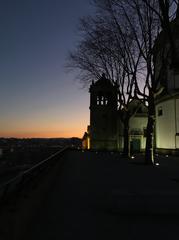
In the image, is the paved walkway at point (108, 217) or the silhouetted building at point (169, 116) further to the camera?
the silhouetted building at point (169, 116)

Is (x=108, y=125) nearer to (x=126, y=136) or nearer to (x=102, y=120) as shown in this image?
(x=102, y=120)

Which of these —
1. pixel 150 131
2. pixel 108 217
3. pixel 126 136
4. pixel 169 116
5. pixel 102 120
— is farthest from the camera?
pixel 102 120

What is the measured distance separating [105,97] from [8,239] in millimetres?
55709

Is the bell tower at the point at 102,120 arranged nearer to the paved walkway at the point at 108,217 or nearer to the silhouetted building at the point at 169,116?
the silhouetted building at the point at 169,116

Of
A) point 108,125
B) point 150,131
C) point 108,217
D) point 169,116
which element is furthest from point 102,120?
point 108,217

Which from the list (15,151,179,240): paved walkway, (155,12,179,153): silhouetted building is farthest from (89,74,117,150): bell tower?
(15,151,179,240): paved walkway

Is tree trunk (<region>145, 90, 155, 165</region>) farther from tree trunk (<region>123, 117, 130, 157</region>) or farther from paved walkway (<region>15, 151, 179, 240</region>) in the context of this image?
paved walkway (<region>15, 151, 179, 240</region>)

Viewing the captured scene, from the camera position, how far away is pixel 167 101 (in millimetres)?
38906

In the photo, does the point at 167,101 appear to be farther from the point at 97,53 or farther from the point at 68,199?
the point at 68,199

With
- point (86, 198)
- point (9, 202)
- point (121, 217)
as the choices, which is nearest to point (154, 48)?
point (86, 198)

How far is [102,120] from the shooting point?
2349 inches

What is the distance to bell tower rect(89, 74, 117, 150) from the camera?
58522 millimetres

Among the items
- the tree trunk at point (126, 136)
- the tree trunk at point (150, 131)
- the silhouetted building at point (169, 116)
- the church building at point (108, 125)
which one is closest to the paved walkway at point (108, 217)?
the tree trunk at point (150, 131)

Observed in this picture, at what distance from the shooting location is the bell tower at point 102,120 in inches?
2304
